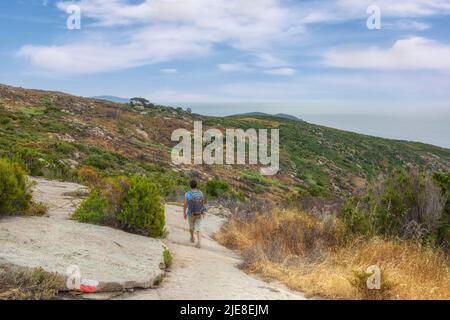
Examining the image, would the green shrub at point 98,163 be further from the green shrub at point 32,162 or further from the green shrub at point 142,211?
the green shrub at point 142,211

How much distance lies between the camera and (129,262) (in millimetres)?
6840

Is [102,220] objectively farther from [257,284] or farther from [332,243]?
[332,243]

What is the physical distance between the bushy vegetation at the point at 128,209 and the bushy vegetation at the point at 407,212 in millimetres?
4301

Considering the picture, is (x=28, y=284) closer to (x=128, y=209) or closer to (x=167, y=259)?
(x=167, y=259)

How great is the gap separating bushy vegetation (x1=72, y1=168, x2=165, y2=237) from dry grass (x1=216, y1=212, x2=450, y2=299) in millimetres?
2040

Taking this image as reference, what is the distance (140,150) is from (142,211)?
25.9 meters

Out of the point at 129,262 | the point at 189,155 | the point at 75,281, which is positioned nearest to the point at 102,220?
the point at 129,262

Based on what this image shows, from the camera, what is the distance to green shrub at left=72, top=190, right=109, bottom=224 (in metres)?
9.02

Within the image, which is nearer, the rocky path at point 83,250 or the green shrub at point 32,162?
the rocky path at point 83,250

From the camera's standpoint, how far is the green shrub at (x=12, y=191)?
25.8 ft

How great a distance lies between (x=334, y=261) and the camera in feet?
26.6

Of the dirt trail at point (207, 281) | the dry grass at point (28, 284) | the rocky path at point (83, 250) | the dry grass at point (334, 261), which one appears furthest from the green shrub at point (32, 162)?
the dry grass at point (28, 284)

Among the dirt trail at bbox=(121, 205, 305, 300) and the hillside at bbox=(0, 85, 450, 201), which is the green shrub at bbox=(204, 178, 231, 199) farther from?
the dirt trail at bbox=(121, 205, 305, 300)

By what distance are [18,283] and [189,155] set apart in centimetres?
3291
